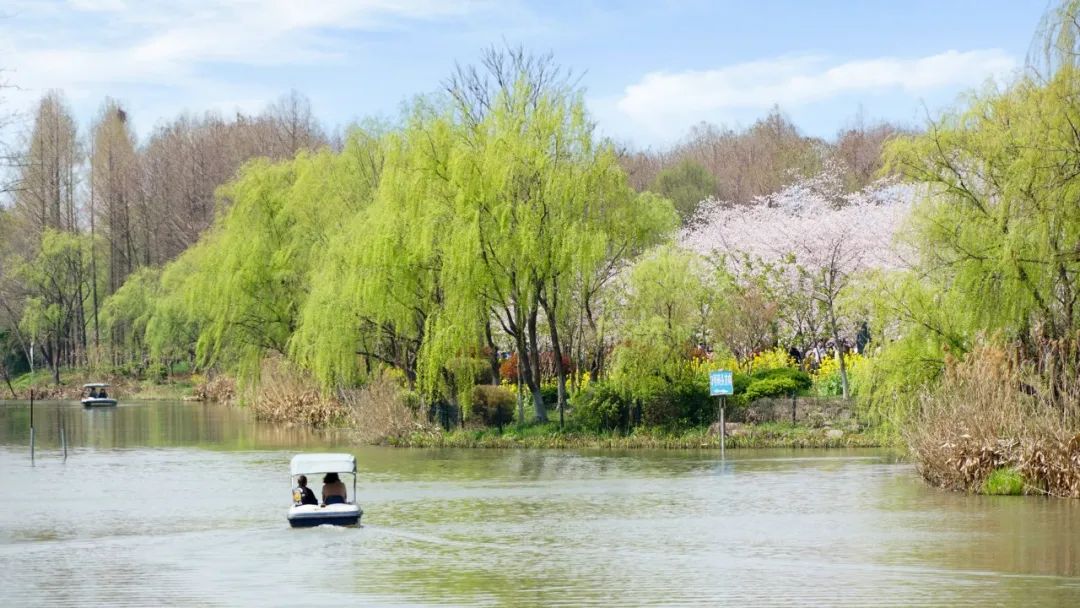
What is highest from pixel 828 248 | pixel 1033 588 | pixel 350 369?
pixel 828 248

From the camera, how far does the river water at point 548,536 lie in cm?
1984

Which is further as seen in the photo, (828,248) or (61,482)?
(828,248)

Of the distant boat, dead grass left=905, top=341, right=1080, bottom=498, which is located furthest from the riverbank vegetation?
the distant boat

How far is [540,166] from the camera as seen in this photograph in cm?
A: 4509

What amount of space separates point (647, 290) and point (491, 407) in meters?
7.47

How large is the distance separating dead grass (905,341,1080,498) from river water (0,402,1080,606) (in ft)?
2.44

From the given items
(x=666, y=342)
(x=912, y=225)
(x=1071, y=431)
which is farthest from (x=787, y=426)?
(x=1071, y=431)

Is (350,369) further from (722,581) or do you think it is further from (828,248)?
(722,581)

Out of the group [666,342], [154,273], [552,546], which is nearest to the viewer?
[552,546]

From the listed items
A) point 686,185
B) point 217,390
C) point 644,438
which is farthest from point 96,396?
point 644,438

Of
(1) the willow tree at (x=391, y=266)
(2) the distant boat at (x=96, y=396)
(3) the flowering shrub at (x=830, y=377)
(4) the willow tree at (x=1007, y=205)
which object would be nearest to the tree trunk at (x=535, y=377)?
(1) the willow tree at (x=391, y=266)

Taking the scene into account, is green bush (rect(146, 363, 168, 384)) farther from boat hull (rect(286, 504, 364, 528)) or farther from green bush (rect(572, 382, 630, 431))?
boat hull (rect(286, 504, 364, 528))

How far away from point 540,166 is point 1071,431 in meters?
21.4

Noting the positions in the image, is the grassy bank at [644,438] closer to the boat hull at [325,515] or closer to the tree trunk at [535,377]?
the tree trunk at [535,377]
